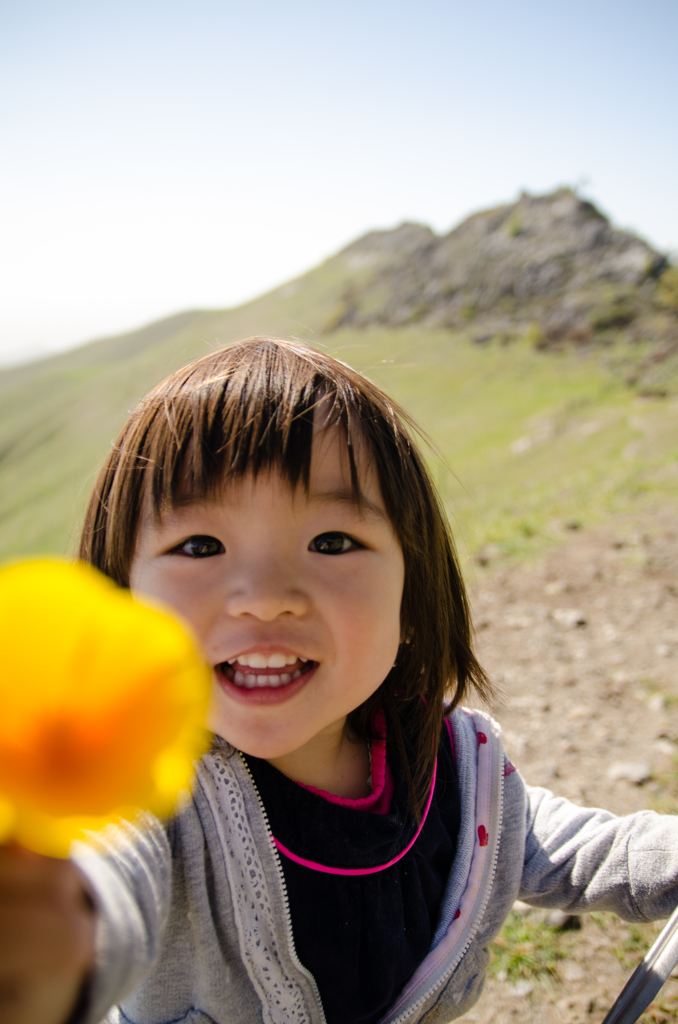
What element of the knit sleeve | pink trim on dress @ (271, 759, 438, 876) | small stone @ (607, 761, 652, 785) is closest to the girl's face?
the knit sleeve

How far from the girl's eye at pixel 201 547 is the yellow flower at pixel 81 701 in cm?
59

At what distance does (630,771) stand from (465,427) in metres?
10.6

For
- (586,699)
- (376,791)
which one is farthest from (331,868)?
(586,699)

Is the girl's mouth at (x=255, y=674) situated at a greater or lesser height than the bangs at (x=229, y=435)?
lesser

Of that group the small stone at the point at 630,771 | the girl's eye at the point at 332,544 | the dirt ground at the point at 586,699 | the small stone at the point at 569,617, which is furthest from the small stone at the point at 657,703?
the girl's eye at the point at 332,544

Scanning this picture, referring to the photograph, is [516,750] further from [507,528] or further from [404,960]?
[507,528]

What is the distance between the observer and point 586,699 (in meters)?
2.54

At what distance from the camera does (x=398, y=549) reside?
3.65ft

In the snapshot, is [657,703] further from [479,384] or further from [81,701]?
[479,384]

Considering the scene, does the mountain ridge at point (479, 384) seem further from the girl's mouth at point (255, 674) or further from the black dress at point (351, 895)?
the black dress at point (351, 895)

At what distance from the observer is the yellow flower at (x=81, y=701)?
271 mm

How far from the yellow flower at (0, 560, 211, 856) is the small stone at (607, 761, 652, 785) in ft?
7.12

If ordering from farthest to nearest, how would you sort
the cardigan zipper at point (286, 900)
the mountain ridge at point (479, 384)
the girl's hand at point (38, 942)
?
1. the mountain ridge at point (479, 384)
2. the cardigan zipper at point (286, 900)
3. the girl's hand at point (38, 942)

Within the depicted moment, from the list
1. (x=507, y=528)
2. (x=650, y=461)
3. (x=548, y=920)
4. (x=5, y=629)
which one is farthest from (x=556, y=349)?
(x=5, y=629)
